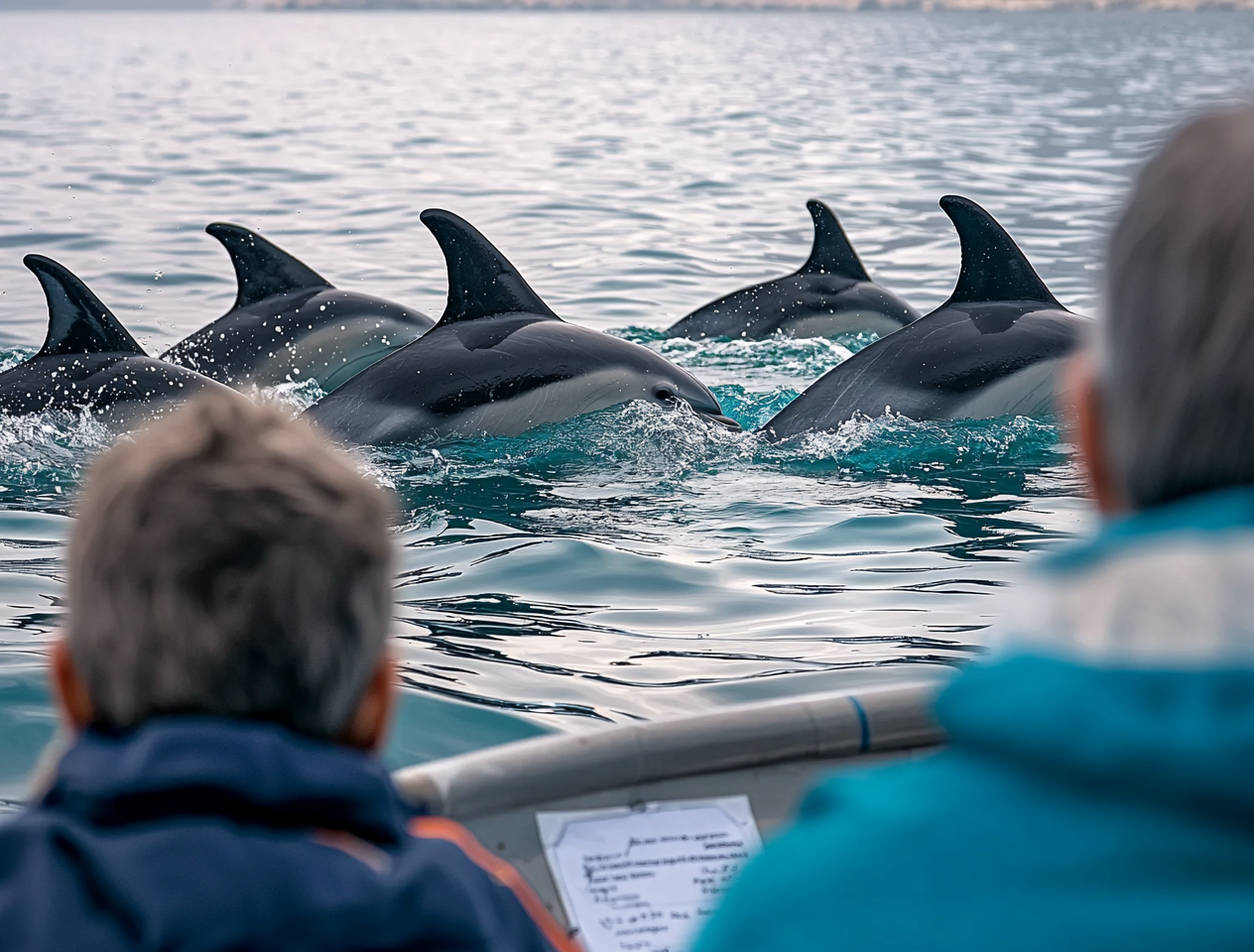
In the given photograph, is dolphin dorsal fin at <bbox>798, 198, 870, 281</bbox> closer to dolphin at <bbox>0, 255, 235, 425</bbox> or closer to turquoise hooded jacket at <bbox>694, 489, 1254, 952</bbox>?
dolphin at <bbox>0, 255, 235, 425</bbox>

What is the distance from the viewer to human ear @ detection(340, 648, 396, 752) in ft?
5.38

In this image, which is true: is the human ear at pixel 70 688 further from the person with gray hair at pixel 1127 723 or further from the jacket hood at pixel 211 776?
the person with gray hair at pixel 1127 723

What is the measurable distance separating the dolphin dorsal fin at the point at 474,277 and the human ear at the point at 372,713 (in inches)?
242

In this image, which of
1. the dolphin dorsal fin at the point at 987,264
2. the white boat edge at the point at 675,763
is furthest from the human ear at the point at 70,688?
the dolphin dorsal fin at the point at 987,264

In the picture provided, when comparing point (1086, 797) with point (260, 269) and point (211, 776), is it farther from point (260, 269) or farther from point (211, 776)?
point (260, 269)

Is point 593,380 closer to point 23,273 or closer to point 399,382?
point 399,382

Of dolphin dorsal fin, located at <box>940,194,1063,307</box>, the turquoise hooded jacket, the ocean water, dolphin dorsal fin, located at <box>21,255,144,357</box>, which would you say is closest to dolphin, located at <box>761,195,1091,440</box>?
dolphin dorsal fin, located at <box>940,194,1063,307</box>

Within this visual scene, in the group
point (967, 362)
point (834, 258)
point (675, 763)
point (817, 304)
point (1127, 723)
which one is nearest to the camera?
point (1127, 723)

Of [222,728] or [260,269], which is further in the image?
[260,269]

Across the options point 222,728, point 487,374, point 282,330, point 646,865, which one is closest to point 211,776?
point 222,728

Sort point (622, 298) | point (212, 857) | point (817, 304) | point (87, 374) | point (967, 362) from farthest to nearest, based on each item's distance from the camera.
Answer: point (622, 298)
point (817, 304)
point (967, 362)
point (87, 374)
point (212, 857)

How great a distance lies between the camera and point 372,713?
165 centimetres

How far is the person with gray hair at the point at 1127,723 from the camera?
116 cm

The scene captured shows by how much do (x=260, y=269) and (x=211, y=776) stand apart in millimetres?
8718
